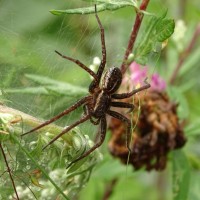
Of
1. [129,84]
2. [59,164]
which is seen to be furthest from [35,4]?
[59,164]

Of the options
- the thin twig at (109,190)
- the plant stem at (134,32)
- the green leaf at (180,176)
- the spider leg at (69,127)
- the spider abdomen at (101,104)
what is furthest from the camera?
the thin twig at (109,190)

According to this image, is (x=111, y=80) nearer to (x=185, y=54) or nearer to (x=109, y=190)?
(x=109, y=190)

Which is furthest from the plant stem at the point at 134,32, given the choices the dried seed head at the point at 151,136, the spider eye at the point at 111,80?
the dried seed head at the point at 151,136

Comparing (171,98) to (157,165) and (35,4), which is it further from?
(35,4)

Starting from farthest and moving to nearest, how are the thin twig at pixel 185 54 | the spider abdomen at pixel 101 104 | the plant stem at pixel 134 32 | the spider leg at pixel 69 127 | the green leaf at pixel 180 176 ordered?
the thin twig at pixel 185 54 < the green leaf at pixel 180 176 < the plant stem at pixel 134 32 < the spider abdomen at pixel 101 104 < the spider leg at pixel 69 127

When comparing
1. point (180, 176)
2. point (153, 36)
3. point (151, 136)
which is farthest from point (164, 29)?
point (180, 176)

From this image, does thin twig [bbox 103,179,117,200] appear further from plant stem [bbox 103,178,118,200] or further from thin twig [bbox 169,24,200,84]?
thin twig [bbox 169,24,200,84]

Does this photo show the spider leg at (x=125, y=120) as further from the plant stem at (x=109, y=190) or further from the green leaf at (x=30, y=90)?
the plant stem at (x=109, y=190)
